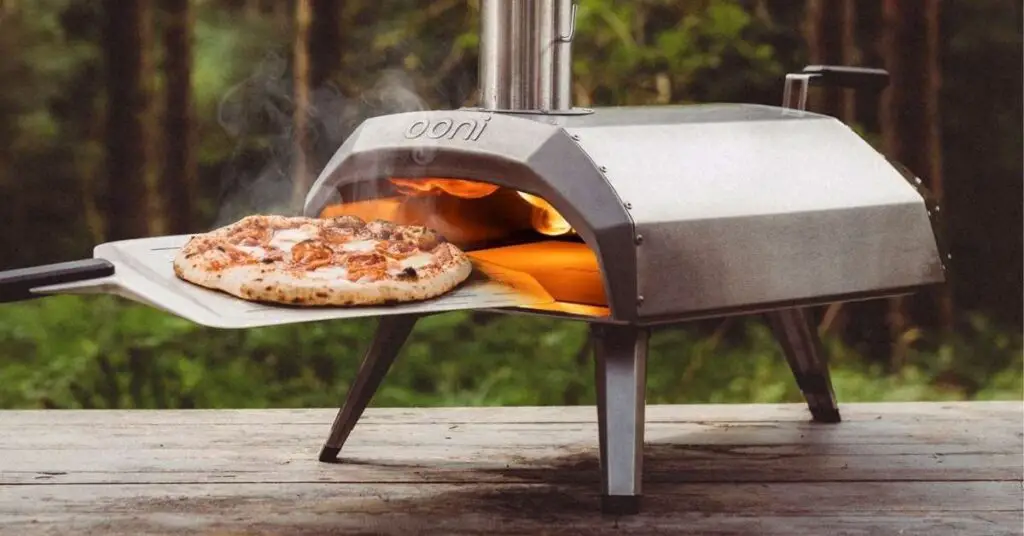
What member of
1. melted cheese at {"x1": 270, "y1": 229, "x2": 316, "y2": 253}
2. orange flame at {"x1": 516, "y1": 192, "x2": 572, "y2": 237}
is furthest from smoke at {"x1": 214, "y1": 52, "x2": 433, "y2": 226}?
orange flame at {"x1": 516, "y1": 192, "x2": 572, "y2": 237}

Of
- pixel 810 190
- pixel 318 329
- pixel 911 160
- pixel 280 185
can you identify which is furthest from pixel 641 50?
pixel 810 190

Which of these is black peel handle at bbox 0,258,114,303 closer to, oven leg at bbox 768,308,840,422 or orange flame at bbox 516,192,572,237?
orange flame at bbox 516,192,572,237

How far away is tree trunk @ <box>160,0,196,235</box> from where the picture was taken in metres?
4.23

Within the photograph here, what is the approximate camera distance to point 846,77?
2.64 m

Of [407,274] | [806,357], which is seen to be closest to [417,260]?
[407,274]

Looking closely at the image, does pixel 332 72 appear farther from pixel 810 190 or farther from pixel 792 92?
pixel 810 190

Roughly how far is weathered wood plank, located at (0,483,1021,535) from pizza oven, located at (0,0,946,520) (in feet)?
0.52

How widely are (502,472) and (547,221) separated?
0.48 metres

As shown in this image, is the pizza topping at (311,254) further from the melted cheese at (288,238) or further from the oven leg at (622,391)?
the oven leg at (622,391)

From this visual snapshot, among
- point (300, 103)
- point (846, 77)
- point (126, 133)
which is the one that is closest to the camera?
point (846, 77)

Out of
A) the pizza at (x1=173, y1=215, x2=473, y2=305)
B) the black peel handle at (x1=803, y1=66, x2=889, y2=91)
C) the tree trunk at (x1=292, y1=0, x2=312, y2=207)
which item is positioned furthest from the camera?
the tree trunk at (x1=292, y1=0, x2=312, y2=207)

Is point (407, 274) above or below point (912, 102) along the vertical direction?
above

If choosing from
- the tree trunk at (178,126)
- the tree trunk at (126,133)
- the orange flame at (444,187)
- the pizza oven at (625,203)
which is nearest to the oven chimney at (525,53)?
the pizza oven at (625,203)

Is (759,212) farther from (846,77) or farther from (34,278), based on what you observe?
(34,278)
